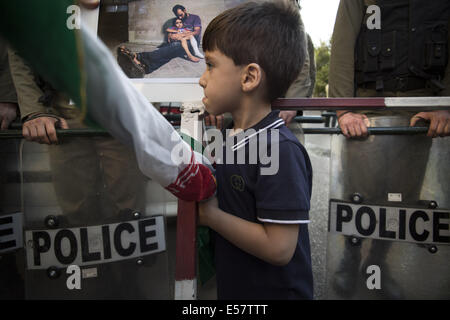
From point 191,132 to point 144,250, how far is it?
0.72 m

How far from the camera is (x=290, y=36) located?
1.01 meters

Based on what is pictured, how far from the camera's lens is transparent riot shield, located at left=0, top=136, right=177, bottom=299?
1384 millimetres

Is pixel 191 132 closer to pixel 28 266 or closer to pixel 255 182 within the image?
pixel 255 182

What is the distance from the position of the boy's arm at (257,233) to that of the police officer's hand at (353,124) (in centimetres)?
77

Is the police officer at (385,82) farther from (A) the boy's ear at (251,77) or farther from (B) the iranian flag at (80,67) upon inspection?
(B) the iranian flag at (80,67)

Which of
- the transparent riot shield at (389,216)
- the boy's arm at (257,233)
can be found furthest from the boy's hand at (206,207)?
the transparent riot shield at (389,216)

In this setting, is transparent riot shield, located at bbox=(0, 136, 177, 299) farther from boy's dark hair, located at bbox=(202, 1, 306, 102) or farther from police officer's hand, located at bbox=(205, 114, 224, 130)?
boy's dark hair, located at bbox=(202, 1, 306, 102)

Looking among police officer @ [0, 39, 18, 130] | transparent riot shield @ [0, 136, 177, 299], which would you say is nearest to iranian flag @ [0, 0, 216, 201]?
transparent riot shield @ [0, 136, 177, 299]

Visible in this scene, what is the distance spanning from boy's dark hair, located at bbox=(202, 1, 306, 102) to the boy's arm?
1.43 ft

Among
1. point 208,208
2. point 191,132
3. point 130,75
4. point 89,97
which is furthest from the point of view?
point 130,75

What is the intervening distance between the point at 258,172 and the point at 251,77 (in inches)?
12.0

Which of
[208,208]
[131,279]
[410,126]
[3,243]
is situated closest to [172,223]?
[131,279]

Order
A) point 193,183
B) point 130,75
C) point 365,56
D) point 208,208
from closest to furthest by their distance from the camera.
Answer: point 193,183
point 208,208
point 130,75
point 365,56

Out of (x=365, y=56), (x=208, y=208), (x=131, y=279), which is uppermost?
(x=365, y=56)
